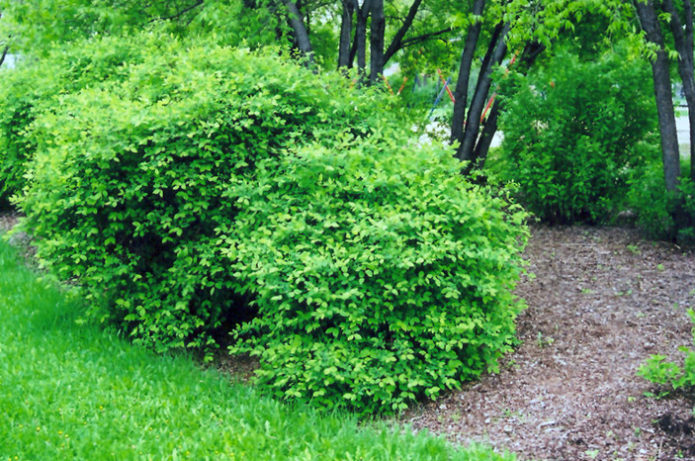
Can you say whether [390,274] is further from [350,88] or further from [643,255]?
[643,255]

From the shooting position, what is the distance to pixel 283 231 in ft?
16.0

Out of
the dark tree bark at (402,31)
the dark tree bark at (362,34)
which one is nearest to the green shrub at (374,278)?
the dark tree bark at (362,34)

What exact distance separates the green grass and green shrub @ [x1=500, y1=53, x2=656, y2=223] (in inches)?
179

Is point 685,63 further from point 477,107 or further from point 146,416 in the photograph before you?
point 146,416

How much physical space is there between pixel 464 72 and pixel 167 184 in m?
4.58

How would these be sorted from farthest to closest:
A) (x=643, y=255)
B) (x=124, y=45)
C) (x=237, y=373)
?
(x=124, y=45)
(x=643, y=255)
(x=237, y=373)

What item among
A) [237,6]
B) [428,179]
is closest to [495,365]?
[428,179]

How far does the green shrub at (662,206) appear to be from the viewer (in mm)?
7109

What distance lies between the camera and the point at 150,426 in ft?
14.2

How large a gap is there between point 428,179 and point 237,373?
2045 mm

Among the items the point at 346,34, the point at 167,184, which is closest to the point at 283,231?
the point at 167,184

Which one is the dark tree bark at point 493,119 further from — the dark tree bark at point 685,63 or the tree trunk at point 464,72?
the dark tree bark at point 685,63

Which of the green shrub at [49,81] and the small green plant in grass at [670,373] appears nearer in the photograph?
the small green plant in grass at [670,373]

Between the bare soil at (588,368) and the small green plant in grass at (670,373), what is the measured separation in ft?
0.31
